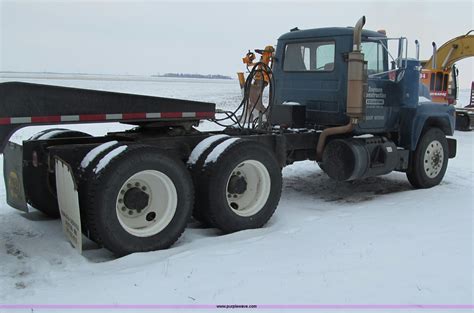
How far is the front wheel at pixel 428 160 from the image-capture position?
785cm

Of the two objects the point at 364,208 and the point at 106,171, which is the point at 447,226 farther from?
the point at 106,171

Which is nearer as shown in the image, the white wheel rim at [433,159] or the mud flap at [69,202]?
the mud flap at [69,202]

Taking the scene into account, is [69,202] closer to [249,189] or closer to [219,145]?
[219,145]

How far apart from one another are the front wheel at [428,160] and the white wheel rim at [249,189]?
321 cm

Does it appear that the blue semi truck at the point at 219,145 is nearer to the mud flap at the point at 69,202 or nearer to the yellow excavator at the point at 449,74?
the mud flap at the point at 69,202

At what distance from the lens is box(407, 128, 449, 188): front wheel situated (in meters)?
7.85

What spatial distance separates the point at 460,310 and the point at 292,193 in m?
4.17

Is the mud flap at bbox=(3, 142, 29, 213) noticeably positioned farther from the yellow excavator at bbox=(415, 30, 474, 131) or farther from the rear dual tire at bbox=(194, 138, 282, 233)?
the yellow excavator at bbox=(415, 30, 474, 131)

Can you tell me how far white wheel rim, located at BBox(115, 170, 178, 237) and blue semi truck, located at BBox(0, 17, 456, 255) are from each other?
11 millimetres

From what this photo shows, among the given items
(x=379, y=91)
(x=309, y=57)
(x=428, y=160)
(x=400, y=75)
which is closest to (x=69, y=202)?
(x=309, y=57)

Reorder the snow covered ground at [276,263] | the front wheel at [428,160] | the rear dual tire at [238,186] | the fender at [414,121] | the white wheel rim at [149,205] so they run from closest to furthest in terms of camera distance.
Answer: the snow covered ground at [276,263] → the white wheel rim at [149,205] → the rear dual tire at [238,186] → the fender at [414,121] → the front wheel at [428,160]

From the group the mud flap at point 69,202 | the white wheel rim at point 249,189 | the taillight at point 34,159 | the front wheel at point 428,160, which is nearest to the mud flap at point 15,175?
the taillight at point 34,159

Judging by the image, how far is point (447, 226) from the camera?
557cm

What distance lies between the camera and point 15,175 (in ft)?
17.1
